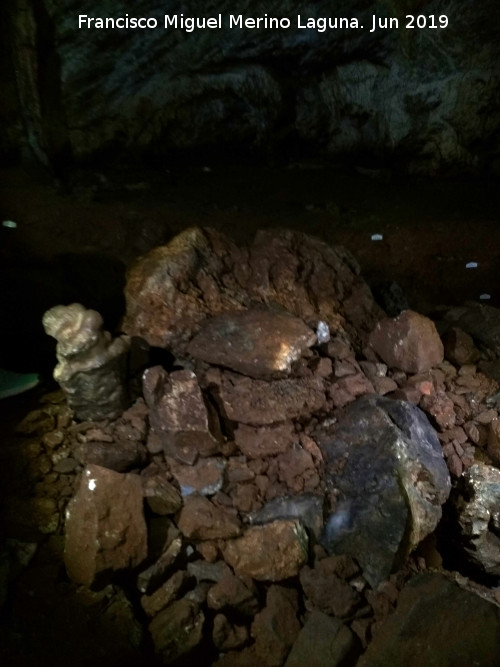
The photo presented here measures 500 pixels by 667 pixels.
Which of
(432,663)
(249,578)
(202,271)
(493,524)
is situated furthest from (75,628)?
(493,524)

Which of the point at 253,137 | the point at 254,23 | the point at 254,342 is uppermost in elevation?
the point at 254,23

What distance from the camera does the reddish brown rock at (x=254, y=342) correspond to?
245 centimetres

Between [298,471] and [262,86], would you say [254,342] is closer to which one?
[298,471]

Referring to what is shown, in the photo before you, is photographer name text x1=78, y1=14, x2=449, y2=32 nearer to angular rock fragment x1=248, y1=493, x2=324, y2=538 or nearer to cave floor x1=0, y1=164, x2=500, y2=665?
cave floor x1=0, y1=164, x2=500, y2=665

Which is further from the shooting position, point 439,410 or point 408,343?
point 408,343

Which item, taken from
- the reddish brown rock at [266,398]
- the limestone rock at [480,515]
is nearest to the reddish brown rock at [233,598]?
the reddish brown rock at [266,398]

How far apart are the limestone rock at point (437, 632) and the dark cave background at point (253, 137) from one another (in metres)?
2.33

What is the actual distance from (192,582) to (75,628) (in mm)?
426

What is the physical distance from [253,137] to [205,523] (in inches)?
171

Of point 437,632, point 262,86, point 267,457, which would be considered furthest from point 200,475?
point 262,86

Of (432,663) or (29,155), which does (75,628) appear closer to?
(432,663)

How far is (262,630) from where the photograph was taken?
1842mm

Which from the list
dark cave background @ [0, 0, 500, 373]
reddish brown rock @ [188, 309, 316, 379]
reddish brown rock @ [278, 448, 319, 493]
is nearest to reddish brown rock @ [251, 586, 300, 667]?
reddish brown rock @ [278, 448, 319, 493]

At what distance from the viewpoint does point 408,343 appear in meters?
2.75
